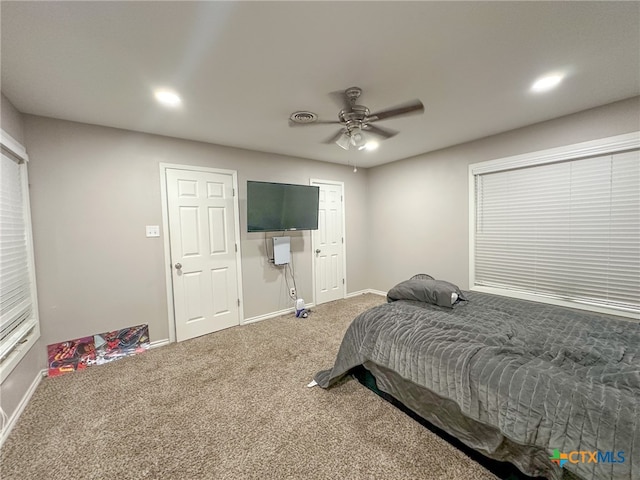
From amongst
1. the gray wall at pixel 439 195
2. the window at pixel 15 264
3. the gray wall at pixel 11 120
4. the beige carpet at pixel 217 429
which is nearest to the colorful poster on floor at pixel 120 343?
the beige carpet at pixel 217 429

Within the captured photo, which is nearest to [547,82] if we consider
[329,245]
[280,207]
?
[280,207]

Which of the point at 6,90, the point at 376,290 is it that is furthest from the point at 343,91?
the point at 376,290

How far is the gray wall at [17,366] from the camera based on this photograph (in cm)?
177

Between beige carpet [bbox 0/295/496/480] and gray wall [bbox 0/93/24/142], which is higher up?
gray wall [bbox 0/93/24/142]

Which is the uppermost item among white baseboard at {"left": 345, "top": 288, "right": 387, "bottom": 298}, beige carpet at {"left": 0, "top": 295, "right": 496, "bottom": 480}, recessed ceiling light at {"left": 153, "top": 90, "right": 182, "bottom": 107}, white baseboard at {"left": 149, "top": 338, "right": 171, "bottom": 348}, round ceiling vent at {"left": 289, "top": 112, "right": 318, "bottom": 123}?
recessed ceiling light at {"left": 153, "top": 90, "right": 182, "bottom": 107}

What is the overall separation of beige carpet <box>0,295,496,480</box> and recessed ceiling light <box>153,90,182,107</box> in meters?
2.42

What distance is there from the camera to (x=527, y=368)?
1.29 m

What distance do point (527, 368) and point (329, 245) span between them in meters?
3.33

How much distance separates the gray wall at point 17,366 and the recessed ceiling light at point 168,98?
1084 mm

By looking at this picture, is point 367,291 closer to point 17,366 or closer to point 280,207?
point 280,207

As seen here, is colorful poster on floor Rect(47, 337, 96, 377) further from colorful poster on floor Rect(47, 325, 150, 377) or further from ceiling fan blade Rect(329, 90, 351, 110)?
ceiling fan blade Rect(329, 90, 351, 110)

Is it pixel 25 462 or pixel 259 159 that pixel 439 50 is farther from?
pixel 25 462

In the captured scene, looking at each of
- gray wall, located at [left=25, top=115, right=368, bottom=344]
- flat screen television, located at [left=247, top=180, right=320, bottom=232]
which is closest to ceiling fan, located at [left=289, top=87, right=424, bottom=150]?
flat screen television, located at [left=247, top=180, right=320, bottom=232]

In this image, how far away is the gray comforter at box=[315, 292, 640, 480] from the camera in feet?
3.31
